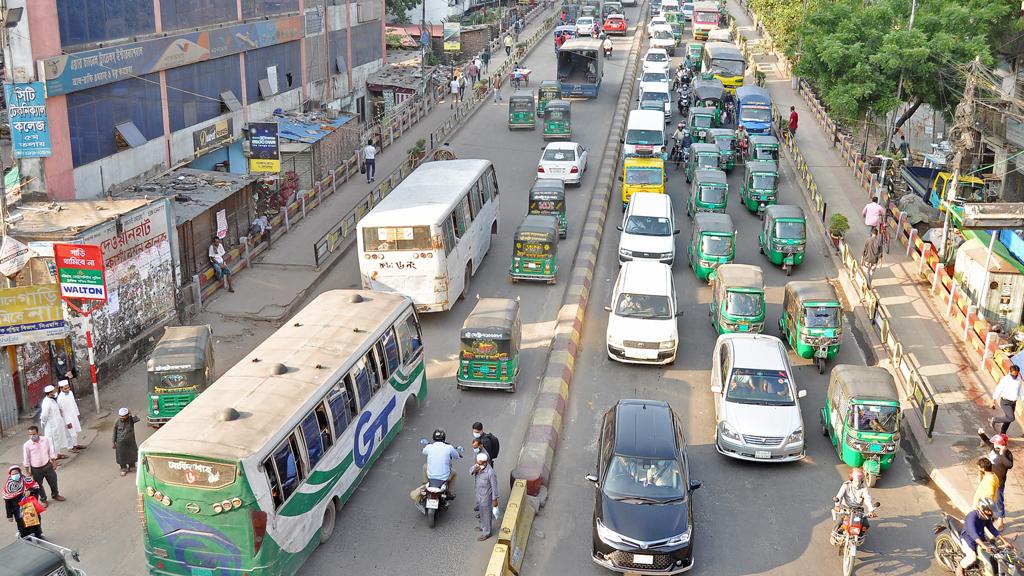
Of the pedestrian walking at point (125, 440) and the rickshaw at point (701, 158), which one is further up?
the rickshaw at point (701, 158)

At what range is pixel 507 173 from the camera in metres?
39.6

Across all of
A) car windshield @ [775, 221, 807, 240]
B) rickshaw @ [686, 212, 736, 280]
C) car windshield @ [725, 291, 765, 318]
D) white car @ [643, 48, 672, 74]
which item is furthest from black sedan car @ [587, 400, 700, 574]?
white car @ [643, 48, 672, 74]

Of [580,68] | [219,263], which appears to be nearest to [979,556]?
[219,263]

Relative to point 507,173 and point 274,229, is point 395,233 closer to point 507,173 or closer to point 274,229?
point 274,229

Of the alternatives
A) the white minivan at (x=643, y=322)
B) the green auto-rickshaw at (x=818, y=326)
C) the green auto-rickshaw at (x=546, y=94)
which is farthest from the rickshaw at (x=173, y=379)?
the green auto-rickshaw at (x=546, y=94)

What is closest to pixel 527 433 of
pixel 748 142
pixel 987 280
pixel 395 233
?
pixel 395 233

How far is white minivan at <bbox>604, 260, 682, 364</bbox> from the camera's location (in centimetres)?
2253

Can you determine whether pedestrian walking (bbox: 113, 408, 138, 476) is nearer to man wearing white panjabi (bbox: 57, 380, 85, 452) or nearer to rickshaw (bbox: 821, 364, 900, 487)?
man wearing white panjabi (bbox: 57, 380, 85, 452)

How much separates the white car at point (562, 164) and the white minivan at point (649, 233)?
7.10 meters

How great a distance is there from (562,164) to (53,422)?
22.7m

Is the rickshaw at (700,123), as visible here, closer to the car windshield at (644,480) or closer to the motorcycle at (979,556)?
the car windshield at (644,480)

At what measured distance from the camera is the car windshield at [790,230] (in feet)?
94.3

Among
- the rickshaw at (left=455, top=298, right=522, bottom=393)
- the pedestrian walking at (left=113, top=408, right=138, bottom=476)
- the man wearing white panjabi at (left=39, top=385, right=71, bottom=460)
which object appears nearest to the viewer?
the pedestrian walking at (left=113, top=408, right=138, bottom=476)

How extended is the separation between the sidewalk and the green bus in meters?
10.1
